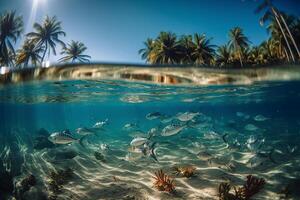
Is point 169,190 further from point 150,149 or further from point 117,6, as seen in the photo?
point 117,6

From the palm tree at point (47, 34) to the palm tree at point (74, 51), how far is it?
1.04 feet

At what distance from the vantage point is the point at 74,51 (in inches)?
359

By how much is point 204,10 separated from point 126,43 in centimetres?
275

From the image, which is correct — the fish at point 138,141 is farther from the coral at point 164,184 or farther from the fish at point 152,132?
the coral at point 164,184

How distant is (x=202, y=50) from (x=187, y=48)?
0.66m

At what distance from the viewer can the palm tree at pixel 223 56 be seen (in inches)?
336

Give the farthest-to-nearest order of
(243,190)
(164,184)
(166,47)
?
(164,184) → (243,190) → (166,47)

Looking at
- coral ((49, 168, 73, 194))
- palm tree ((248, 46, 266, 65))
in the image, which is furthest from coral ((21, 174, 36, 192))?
palm tree ((248, 46, 266, 65))

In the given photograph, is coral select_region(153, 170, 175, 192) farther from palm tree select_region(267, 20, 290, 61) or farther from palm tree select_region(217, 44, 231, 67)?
palm tree select_region(267, 20, 290, 61)

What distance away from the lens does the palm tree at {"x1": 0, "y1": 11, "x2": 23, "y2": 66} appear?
9.73 m

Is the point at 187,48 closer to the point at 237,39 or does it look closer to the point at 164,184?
the point at 237,39

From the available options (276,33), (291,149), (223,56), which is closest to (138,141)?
(223,56)

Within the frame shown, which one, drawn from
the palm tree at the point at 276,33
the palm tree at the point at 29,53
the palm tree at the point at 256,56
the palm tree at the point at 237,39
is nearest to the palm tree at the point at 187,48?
the palm tree at the point at 237,39

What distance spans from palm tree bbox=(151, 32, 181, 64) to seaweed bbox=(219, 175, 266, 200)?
5894 mm
